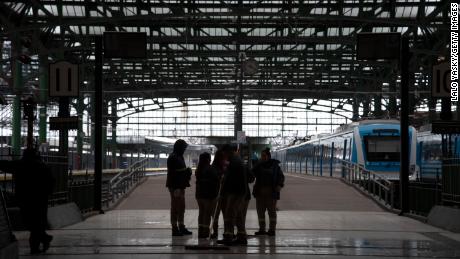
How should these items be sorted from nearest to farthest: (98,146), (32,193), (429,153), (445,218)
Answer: (32,193)
(445,218)
(98,146)
(429,153)

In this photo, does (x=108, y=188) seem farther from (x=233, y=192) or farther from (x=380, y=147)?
(x=380, y=147)

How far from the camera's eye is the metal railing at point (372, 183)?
26.1 metres

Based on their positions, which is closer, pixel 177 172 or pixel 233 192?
pixel 233 192

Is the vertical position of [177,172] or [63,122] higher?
[63,122]

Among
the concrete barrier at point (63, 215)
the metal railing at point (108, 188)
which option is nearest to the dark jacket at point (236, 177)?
the concrete barrier at point (63, 215)

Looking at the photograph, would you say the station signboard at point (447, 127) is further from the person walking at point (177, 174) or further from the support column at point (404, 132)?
the person walking at point (177, 174)

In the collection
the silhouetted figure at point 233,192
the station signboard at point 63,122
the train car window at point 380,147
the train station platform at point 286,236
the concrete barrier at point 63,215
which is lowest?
the train station platform at point 286,236

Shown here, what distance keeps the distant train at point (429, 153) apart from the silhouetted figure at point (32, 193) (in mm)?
26467

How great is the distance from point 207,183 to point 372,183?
16.5 meters

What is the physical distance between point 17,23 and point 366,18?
19.8 metres

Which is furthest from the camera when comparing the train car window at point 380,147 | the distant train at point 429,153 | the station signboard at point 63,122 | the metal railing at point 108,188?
the train car window at point 380,147

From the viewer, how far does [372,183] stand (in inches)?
1187

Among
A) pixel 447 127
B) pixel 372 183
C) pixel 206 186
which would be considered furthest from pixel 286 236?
pixel 372 183

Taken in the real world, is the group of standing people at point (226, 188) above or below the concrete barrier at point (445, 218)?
above
